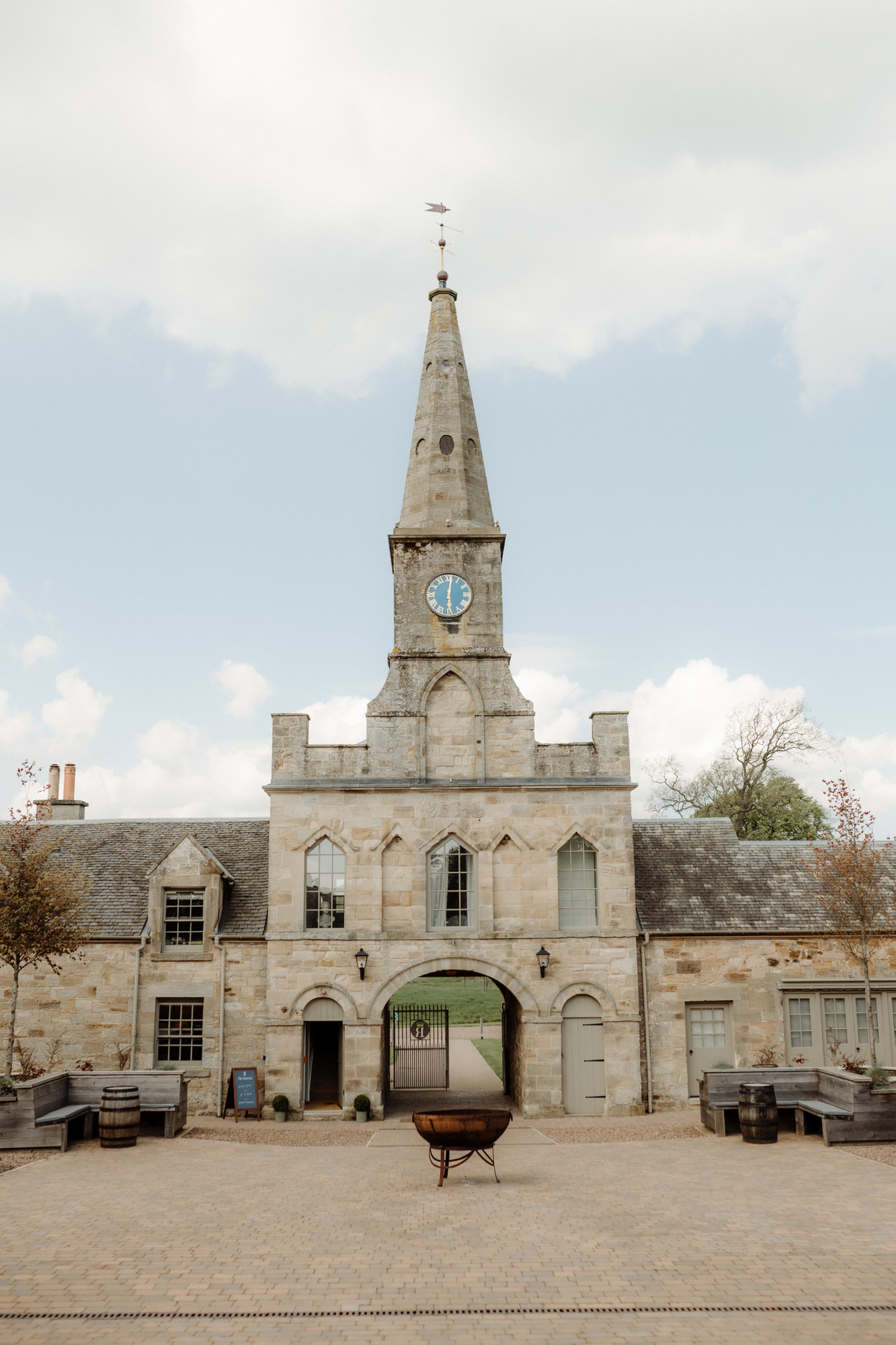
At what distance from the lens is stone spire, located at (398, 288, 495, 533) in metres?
24.7

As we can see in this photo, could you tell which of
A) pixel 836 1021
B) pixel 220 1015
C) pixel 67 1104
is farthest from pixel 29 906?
pixel 836 1021

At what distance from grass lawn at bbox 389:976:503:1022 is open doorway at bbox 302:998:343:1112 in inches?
640

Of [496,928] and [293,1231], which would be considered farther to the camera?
[496,928]

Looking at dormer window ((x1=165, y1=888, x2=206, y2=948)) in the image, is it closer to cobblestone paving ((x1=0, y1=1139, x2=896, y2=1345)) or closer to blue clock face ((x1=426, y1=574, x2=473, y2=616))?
cobblestone paving ((x1=0, y1=1139, x2=896, y2=1345))

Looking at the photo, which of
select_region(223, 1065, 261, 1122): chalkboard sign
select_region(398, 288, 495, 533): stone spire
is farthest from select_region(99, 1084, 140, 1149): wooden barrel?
select_region(398, 288, 495, 533): stone spire

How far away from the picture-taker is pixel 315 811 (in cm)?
2230

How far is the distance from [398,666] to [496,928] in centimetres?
648

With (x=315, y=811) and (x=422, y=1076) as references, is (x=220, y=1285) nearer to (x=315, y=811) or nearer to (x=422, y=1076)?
(x=315, y=811)

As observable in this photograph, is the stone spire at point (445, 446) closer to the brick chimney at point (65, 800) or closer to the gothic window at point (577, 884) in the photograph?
the gothic window at point (577, 884)

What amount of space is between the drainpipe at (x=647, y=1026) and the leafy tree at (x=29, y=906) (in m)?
12.3

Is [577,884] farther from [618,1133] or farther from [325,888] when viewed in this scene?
[325,888]

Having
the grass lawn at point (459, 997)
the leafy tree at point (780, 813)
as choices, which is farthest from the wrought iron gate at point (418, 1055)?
the leafy tree at point (780, 813)

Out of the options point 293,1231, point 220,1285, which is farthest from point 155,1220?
point 220,1285

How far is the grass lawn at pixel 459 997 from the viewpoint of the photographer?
45.0 meters
